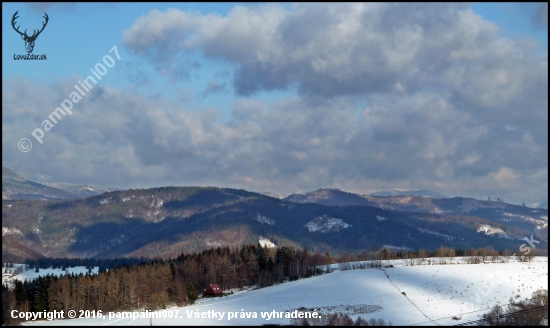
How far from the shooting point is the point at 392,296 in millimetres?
122188

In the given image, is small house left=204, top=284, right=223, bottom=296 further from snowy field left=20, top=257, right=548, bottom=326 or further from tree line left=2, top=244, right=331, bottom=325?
snowy field left=20, top=257, right=548, bottom=326

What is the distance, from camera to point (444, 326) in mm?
89938

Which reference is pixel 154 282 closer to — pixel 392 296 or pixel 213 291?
pixel 213 291

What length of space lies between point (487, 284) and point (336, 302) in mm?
34364

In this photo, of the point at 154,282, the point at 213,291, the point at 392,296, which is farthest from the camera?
the point at 213,291

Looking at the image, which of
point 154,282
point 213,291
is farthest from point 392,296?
point 154,282

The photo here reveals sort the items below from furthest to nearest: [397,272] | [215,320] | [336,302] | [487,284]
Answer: [397,272] < [487,284] < [336,302] < [215,320]

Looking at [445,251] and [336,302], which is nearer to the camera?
[336,302]

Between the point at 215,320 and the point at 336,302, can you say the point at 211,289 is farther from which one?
the point at 215,320

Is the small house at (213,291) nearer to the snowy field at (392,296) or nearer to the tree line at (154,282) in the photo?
the tree line at (154,282)

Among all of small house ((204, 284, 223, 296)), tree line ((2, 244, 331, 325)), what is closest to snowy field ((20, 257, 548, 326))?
small house ((204, 284, 223, 296))

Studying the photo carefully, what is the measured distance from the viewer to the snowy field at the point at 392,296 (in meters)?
99.8

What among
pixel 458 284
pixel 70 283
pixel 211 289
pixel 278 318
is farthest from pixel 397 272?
pixel 70 283

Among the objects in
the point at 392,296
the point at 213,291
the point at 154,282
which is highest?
the point at 154,282
